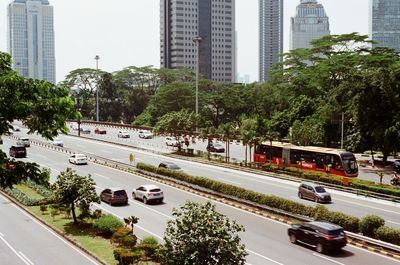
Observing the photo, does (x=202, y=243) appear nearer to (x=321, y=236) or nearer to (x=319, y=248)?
(x=321, y=236)

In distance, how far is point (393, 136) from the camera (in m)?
54.4

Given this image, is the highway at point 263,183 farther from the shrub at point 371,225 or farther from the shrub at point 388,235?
the shrub at point 388,235

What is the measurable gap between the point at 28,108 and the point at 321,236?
1693 cm

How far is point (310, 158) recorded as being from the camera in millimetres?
52031

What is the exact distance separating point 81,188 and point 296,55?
241 feet

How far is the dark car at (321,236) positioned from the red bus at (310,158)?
75.5 feet

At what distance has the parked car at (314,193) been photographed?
37688 millimetres

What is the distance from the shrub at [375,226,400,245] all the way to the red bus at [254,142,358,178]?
21.8m

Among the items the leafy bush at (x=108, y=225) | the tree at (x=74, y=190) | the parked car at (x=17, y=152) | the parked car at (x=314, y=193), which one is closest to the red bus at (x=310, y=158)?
the parked car at (x=314, y=193)

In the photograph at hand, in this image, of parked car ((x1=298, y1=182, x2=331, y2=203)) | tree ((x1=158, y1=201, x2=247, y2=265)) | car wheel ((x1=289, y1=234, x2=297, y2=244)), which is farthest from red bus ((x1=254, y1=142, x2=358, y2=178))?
tree ((x1=158, y1=201, x2=247, y2=265))

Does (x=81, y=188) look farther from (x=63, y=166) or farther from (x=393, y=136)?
(x=393, y=136)

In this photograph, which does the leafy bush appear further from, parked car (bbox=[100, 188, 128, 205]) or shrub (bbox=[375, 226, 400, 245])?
shrub (bbox=[375, 226, 400, 245])

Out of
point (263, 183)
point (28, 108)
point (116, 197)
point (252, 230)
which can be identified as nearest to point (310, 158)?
point (263, 183)

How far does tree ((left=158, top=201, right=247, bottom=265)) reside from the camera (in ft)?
50.8
